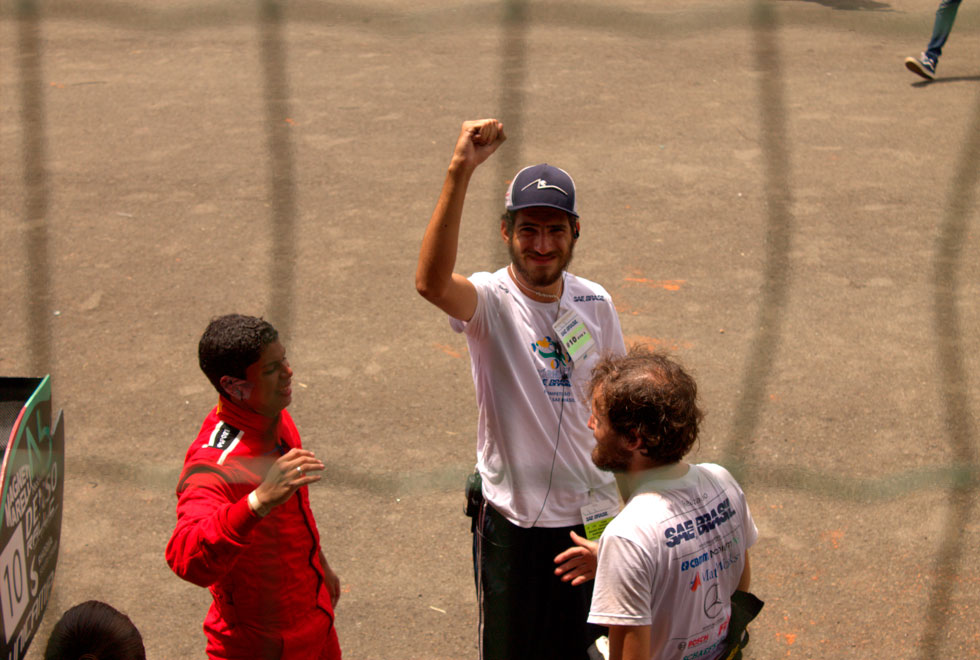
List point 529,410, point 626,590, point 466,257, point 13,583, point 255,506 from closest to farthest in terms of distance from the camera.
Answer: point 626,590 < point 255,506 < point 13,583 < point 529,410 < point 466,257

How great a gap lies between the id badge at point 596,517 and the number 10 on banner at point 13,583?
128 cm

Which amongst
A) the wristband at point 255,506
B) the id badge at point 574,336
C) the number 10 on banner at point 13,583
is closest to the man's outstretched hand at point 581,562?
the id badge at point 574,336

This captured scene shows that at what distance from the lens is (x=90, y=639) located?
7.09ft

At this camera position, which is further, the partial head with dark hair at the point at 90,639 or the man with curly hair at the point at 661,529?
the partial head with dark hair at the point at 90,639

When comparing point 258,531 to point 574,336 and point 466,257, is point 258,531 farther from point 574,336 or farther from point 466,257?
point 466,257

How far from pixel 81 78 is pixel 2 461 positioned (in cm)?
785

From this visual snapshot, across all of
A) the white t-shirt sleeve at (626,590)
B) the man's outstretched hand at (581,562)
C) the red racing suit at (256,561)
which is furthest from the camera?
the red racing suit at (256,561)

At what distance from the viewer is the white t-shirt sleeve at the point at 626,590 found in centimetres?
188

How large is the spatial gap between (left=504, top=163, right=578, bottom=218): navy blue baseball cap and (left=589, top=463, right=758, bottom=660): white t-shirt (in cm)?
78

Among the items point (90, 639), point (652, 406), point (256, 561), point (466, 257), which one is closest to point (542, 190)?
point (652, 406)

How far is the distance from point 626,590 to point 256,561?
905 mm

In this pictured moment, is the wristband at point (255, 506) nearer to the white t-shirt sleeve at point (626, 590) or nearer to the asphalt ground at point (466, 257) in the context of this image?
the white t-shirt sleeve at point (626, 590)

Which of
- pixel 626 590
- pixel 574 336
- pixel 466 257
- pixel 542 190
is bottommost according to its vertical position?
pixel 466 257

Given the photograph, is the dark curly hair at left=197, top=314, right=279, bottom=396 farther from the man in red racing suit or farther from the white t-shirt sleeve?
the white t-shirt sleeve
